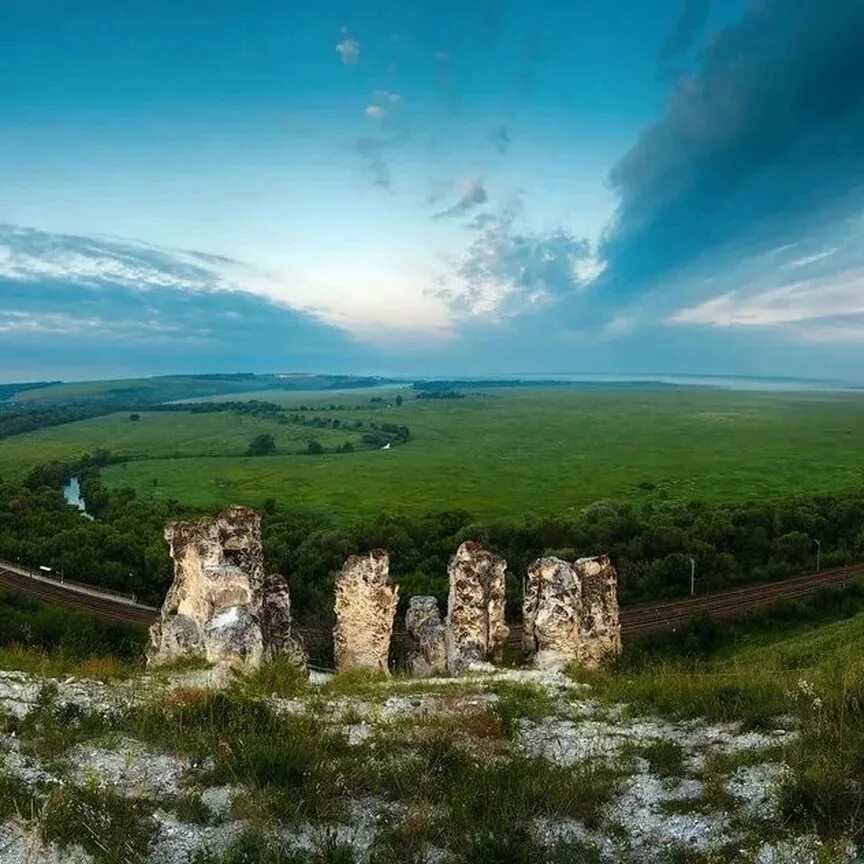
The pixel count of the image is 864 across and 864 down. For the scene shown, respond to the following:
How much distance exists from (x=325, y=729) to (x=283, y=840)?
9.54 feet

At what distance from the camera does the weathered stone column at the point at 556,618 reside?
20.8 metres

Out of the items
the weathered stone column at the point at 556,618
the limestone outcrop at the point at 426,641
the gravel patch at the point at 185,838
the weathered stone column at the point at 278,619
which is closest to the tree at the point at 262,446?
the limestone outcrop at the point at 426,641

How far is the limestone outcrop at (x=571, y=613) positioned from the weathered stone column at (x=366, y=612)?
450 centimetres

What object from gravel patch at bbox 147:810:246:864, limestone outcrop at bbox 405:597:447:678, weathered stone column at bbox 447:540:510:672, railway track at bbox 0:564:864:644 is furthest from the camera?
railway track at bbox 0:564:864:644

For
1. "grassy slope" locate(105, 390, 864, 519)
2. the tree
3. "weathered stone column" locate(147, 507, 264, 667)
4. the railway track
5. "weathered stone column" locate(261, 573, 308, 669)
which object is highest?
"weathered stone column" locate(147, 507, 264, 667)

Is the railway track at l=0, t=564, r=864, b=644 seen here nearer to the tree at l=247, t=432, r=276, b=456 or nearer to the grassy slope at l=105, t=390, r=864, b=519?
the grassy slope at l=105, t=390, r=864, b=519

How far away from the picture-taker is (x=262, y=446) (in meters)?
151

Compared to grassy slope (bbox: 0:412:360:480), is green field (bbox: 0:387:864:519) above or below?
below

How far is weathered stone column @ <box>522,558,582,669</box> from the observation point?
2080 centimetres

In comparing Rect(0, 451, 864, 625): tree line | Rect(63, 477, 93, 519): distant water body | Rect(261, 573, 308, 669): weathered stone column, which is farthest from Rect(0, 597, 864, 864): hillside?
Rect(63, 477, 93, 519): distant water body

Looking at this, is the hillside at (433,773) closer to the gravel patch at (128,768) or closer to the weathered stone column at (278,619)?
the gravel patch at (128,768)

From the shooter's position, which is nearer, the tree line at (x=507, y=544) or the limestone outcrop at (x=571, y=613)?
the limestone outcrop at (x=571, y=613)

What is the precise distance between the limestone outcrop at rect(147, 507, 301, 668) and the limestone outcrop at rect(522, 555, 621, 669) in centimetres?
730

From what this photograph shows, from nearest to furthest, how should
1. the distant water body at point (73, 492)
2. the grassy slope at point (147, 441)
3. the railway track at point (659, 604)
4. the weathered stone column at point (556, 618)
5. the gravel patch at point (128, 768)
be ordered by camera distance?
1. the gravel patch at point (128, 768)
2. the weathered stone column at point (556, 618)
3. the railway track at point (659, 604)
4. the distant water body at point (73, 492)
5. the grassy slope at point (147, 441)
